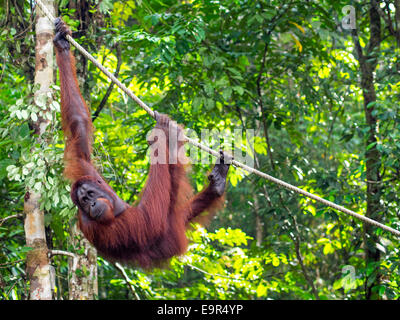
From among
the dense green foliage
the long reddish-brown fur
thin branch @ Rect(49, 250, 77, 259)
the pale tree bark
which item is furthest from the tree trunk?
the pale tree bark

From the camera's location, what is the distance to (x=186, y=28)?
15.5 feet

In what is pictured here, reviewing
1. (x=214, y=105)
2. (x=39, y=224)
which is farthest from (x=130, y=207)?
(x=214, y=105)

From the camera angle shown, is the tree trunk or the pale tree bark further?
the tree trunk

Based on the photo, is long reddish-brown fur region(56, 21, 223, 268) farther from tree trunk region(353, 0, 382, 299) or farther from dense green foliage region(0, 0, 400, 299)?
tree trunk region(353, 0, 382, 299)

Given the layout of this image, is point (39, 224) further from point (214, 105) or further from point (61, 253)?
point (214, 105)

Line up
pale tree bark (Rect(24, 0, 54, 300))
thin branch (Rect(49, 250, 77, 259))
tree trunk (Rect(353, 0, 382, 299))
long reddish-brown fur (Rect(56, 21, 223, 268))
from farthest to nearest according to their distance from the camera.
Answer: tree trunk (Rect(353, 0, 382, 299)), thin branch (Rect(49, 250, 77, 259)), pale tree bark (Rect(24, 0, 54, 300)), long reddish-brown fur (Rect(56, 21, 223, 268))

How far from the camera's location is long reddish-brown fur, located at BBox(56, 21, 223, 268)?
11.4 feet

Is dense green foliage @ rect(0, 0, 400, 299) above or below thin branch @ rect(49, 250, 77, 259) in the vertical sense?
above

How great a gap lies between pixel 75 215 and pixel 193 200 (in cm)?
108

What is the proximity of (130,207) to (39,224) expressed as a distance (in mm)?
867

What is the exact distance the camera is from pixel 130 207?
12.0 ft

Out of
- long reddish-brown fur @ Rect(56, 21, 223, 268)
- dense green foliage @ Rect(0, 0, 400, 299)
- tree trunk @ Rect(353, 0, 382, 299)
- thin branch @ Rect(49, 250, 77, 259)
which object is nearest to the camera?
long reddish-brown fur @ Rect(56, 21, 223, 268)

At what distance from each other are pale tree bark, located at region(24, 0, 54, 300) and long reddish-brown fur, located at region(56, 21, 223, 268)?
0.95 feet
